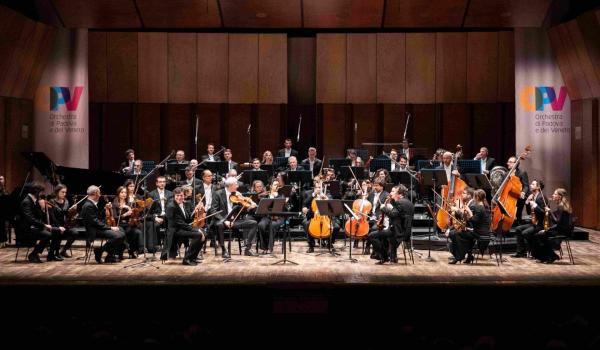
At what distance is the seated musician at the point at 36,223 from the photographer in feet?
28.5

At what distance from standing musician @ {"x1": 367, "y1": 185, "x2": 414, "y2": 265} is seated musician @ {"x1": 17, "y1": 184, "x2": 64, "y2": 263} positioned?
4.16 meters

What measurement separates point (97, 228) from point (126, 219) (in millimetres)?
515

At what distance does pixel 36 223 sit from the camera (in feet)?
28.4

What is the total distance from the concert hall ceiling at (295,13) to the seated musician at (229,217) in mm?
4825

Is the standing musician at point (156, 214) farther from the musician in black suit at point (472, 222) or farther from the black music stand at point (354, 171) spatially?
the musician in black suit at point (472, 222)

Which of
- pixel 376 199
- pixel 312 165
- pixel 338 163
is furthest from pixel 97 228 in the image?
pixel 312 165

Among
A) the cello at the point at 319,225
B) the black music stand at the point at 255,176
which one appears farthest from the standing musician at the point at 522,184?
the black music stand at the point at 255,176

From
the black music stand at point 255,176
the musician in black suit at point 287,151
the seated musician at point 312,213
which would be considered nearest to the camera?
the seated musician at point 312,213

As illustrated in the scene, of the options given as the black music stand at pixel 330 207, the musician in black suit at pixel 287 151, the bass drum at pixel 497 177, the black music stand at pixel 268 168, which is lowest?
the black music stand at pixel 330 207

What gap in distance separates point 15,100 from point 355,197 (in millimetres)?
6538

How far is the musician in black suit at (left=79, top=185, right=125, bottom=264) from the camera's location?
859cm

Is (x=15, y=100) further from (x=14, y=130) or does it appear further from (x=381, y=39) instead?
(x=381, y=39)

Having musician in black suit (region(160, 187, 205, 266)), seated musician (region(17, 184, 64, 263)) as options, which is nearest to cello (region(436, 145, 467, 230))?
musician in black suit (region(160, 187, 205, 266))
